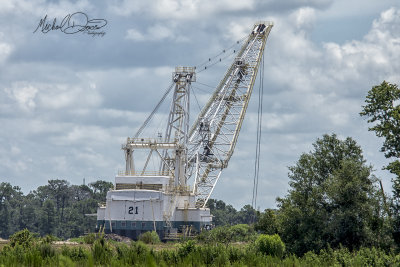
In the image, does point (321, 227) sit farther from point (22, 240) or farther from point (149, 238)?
point (22, 240)

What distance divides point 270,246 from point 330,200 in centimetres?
795

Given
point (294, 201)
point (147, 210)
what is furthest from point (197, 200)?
point (294, 201)

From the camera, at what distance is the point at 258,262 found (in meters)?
52.3

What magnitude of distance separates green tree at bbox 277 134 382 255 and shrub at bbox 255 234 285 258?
12.7 feet

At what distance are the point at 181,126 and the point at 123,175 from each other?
12.6m

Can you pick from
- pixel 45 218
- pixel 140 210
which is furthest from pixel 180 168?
pixel 45 218

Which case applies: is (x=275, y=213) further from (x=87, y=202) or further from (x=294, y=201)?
(x=87, y=202)

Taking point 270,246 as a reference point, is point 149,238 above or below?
above

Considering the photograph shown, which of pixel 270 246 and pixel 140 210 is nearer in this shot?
pixel 270 246

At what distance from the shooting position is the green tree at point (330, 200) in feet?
218

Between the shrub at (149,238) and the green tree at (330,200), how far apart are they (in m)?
13.8

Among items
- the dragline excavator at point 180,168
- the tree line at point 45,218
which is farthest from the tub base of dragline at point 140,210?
the tree line at point 45,218

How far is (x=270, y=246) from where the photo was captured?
64.3 meters

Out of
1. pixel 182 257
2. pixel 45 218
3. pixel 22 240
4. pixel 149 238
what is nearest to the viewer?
pixel 182 257
